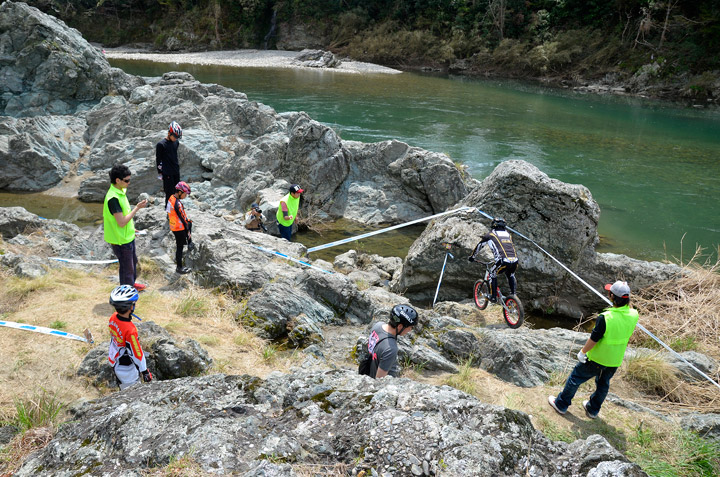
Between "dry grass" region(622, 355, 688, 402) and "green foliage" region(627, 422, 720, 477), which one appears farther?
"dry grass" region(622, 355, 688, 402)

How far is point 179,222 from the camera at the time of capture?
27.8 feet

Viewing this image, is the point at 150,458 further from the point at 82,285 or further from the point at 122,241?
the point at 82,285

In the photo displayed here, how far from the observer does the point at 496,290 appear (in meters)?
9.19

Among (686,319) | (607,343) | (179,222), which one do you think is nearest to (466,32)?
(686,319)

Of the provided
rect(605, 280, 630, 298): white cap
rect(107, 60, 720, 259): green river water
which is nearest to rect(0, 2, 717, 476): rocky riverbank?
rect(605, 280, 630, 298): white cap

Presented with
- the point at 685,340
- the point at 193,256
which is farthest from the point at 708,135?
the point at 193,256

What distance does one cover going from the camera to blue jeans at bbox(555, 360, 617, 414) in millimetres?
5805

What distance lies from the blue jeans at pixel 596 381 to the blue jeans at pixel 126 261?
21.0 ft

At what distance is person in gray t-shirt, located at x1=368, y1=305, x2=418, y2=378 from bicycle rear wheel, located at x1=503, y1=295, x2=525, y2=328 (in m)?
4.27

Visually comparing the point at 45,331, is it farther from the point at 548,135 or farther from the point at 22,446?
the point at 548,135

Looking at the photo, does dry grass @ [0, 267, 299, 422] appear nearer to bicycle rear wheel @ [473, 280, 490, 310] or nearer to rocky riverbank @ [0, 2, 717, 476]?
rocky riverbank @ [0, 2, 717, 476]

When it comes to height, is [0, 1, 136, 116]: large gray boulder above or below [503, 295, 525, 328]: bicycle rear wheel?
above

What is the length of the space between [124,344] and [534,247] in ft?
27.8

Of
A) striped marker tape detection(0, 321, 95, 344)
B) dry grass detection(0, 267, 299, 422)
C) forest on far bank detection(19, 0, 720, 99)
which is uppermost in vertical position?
forest on far bank detection(19, 0, 720, 99)
